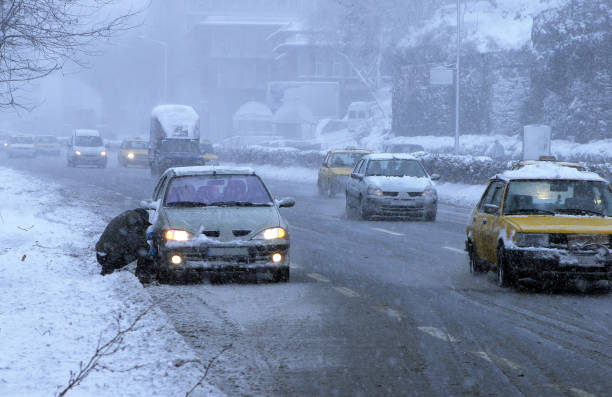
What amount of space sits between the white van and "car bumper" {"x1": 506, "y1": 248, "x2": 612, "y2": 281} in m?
44.9

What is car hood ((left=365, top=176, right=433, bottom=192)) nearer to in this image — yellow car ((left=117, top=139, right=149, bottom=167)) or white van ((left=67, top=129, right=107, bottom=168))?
white van ((left=67, top=129, right=107, bottom=168))

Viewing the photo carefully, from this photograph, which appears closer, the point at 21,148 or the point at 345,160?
the point at 345,160

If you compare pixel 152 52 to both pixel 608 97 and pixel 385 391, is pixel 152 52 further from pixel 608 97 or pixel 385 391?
pixel 385 391

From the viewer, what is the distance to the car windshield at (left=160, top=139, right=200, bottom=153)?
4366cm

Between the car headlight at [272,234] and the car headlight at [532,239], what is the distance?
8.96 feet

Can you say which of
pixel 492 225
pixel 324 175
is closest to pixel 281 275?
pixel 492 225

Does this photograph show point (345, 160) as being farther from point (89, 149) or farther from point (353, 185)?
point (89, 149)

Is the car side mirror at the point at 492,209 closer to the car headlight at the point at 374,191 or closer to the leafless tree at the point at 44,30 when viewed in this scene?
the leafless tree at the point at 44,30

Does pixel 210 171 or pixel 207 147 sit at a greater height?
pixel 210 171

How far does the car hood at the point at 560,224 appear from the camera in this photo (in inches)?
459

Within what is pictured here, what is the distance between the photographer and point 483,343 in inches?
344

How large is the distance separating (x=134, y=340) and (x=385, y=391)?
2.54 m

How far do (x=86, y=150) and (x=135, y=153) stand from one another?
3033 millimetres

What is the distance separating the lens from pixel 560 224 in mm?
11828
